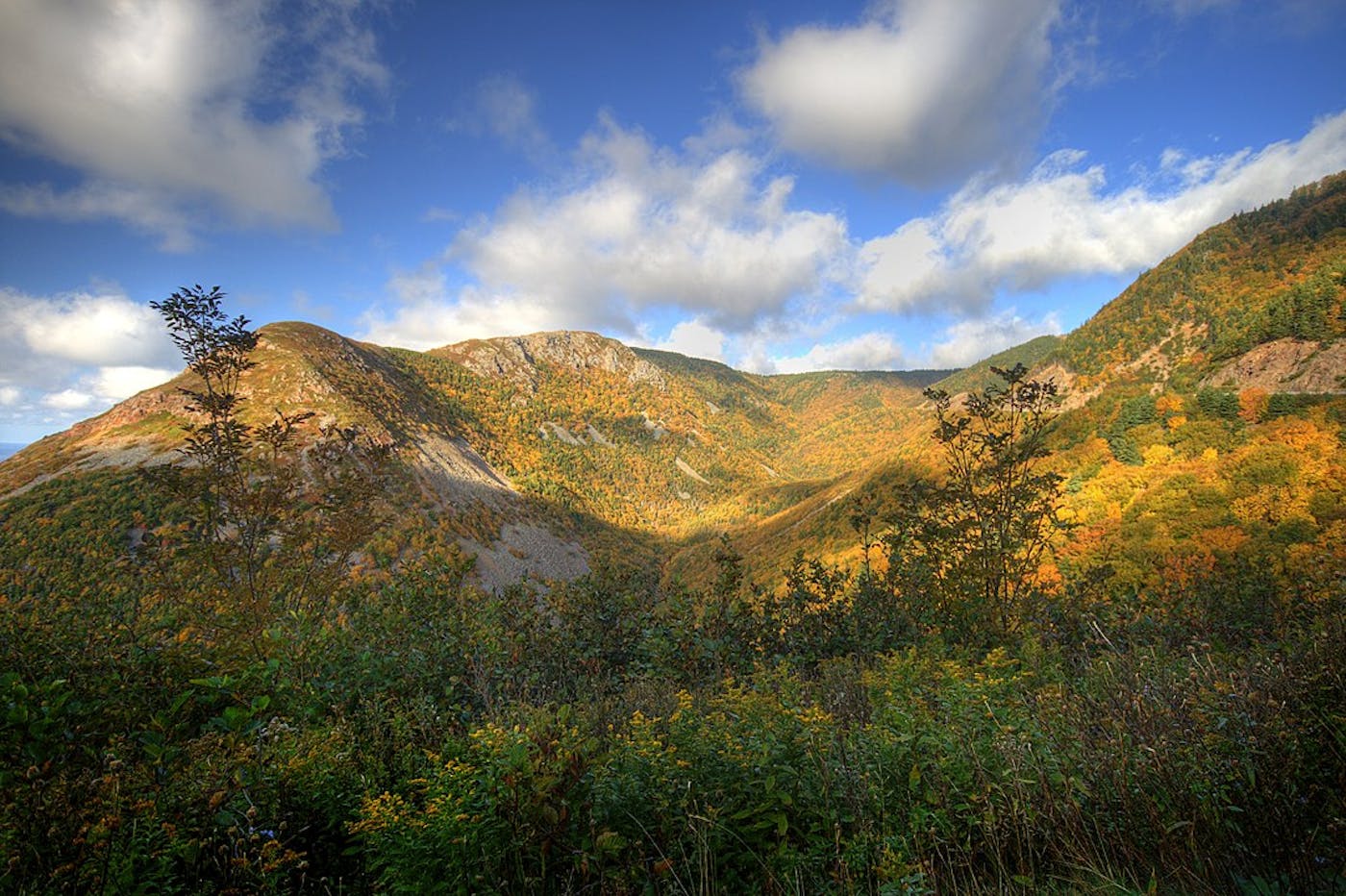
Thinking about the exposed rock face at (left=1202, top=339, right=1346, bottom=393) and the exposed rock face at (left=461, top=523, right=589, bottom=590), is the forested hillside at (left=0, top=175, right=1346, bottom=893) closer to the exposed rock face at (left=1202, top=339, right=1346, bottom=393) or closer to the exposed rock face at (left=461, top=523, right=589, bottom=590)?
the exposed rock face at (left=1202, top=339, right=1346, bottom=393)

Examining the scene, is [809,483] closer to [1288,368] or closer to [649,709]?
[1288,368]

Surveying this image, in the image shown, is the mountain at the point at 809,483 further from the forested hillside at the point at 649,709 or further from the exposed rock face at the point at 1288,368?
the forested hillside at the point at 649,709

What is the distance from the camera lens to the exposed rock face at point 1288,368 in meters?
39.0

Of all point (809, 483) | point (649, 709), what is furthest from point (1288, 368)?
point (809, 483)

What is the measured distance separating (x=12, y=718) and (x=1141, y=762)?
5.80 metres

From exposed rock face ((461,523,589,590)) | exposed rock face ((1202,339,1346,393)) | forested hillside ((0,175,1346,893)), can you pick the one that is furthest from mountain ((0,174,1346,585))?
forested hillside ((0,175,1346,893))

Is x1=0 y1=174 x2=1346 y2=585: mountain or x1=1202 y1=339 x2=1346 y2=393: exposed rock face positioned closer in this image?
x1=1202 y1=339 x2=1346 y2=393: exposed rock face

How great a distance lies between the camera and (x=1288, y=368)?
4431 cm

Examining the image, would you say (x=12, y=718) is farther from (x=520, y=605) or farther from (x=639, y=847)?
(x=520, y=605)

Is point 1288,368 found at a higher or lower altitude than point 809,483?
higher

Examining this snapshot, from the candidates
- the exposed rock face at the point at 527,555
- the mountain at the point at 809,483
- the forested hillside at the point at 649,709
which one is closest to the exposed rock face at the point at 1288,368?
the mountain at the point at 809,483

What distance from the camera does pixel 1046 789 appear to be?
2559 mm

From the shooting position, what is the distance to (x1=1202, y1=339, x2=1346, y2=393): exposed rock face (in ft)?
128

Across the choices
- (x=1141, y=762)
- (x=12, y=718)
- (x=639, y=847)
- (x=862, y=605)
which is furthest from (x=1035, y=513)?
(x=12, y=718)
